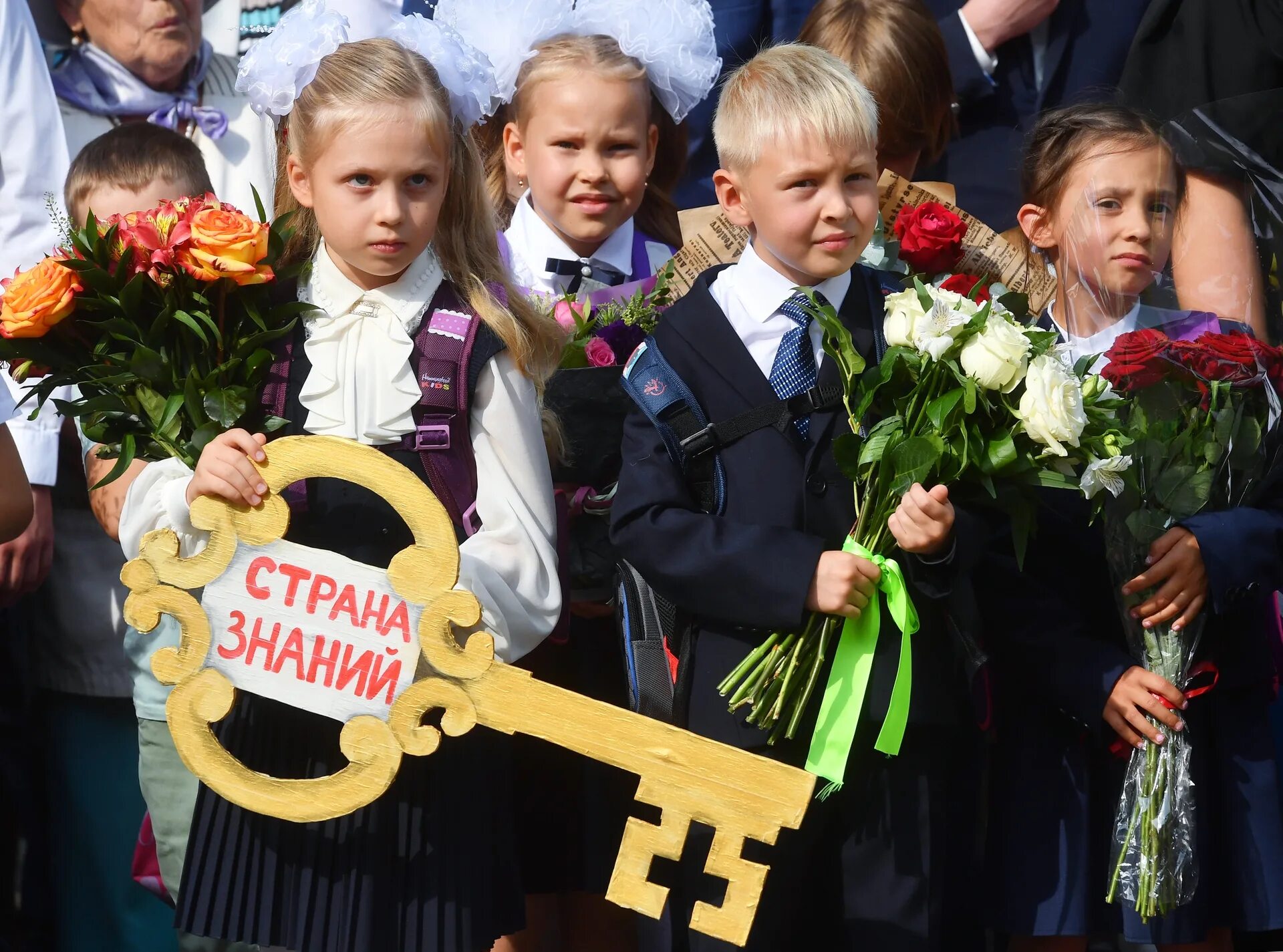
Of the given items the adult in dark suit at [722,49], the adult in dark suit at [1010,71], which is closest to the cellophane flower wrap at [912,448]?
the adult in dark suit at [1010,71]

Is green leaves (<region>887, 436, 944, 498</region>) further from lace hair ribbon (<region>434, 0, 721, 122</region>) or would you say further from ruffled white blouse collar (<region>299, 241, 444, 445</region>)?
lace hair ribbon (<region>434, 0, 721, 122</region>)

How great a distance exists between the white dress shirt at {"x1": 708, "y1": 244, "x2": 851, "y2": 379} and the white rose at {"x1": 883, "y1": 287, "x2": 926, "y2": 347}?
0.57 ft

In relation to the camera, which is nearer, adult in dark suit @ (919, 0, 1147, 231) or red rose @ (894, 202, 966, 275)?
red rose @ (894, 202, 966, 275)

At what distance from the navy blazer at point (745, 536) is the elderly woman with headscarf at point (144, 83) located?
1.85m

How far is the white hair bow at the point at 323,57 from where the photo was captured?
292 cm

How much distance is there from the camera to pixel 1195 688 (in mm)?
3104

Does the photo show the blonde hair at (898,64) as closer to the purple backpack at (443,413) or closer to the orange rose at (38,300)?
the purple backpack at (443,413)

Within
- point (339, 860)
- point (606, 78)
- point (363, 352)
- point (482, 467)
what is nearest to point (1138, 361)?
point (482, 467)

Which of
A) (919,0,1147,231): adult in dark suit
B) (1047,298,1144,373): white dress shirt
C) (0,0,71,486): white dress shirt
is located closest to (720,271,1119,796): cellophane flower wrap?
(1047,298,1144,373): white dress shirt

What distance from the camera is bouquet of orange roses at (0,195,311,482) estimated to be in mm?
2713

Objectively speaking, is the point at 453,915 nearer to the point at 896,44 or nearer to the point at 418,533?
the point at 418,533

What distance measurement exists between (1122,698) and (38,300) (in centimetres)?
217

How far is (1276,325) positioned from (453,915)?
6.84ft

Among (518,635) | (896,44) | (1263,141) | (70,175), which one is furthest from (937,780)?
(70,175)
